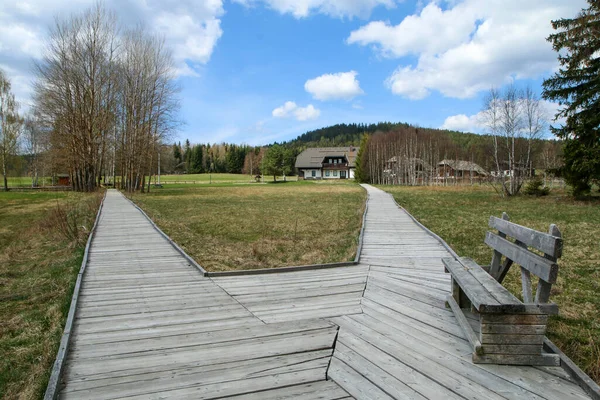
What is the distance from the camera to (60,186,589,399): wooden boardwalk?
2.74 metres

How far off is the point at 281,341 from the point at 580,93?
980 inches

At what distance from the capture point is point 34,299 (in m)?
5.44

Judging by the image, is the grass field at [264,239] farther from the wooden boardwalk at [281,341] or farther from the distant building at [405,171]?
the distant building at [405,171]

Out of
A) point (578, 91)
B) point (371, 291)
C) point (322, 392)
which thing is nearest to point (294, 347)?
point (322, 392)

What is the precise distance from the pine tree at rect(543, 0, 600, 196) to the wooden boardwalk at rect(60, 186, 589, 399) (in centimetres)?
1960

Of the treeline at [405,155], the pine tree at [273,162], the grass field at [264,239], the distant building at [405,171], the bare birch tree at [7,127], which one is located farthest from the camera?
the pine tree at [273,162]

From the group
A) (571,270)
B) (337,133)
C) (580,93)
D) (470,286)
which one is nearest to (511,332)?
(470,286)

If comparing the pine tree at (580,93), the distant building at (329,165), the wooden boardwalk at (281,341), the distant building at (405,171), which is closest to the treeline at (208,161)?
the distant building at (329,165)

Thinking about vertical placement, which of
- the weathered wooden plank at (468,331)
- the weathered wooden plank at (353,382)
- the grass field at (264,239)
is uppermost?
the weathered wooden plank at (468,331)

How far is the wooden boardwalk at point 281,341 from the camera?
2736 mm

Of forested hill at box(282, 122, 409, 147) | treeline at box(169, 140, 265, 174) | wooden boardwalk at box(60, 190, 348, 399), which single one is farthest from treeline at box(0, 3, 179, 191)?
forested hill at box(282, 122, 409, 147)

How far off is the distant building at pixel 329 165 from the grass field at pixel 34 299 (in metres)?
72.1

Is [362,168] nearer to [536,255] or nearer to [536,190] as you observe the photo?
[536,190]

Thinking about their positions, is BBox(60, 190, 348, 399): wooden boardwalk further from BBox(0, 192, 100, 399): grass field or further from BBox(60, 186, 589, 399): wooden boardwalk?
BBox(0, 192, 100, 399): grass field
